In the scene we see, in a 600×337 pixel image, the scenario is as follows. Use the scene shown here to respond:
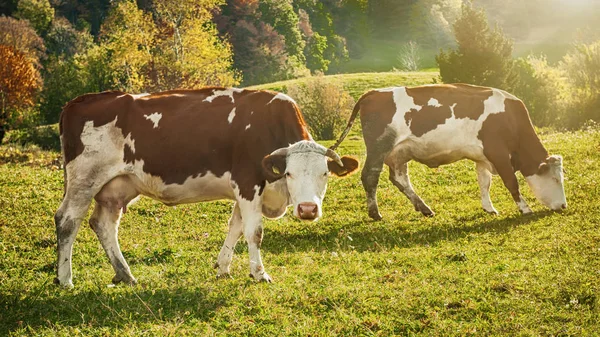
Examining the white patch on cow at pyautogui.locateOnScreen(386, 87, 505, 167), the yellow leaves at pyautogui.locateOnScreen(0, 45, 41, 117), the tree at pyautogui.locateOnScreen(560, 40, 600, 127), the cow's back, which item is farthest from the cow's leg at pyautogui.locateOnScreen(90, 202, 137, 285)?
the yellow leaves at pyautogui.locateOnScreen(0, 45, 41, 117)

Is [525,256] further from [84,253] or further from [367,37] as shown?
[367,37]

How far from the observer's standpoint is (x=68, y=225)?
10461mm

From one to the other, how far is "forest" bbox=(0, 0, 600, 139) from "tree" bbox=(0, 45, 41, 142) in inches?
3.9

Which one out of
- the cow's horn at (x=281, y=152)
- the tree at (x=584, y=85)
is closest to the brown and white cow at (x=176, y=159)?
the cow's horn at (x=281, y=152)

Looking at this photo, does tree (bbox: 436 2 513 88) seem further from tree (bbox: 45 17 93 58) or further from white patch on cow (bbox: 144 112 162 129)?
tree (bbox: 45 17 93 58)

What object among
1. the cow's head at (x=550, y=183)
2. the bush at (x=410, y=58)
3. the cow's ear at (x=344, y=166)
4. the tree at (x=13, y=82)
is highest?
the cow's ear at (x=344, y=166)

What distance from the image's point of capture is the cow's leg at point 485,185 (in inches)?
623

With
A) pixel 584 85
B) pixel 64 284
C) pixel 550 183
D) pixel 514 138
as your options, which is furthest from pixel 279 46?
pixel 64 284

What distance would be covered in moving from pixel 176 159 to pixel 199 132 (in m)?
0.52

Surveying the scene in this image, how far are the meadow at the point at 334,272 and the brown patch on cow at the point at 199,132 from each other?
1616 mm

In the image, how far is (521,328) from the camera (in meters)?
8.03

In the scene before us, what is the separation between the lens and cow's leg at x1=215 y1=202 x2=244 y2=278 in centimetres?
1070

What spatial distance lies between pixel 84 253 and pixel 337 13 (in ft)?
413

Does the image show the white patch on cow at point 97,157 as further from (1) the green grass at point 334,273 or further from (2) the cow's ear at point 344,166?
(2) the cow's ear at point 344,166
